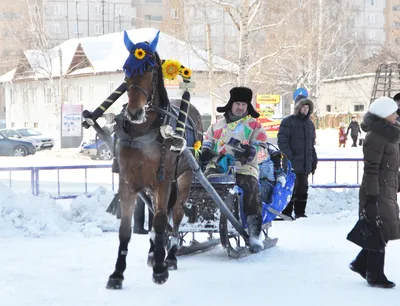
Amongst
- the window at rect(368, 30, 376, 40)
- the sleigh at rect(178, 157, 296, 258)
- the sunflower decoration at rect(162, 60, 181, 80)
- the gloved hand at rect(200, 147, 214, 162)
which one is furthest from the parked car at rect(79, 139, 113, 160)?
the window at rect(368, 30, 376, 40)

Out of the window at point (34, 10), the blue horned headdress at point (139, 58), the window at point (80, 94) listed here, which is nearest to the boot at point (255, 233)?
the blue horned headdress at point (139, 58)

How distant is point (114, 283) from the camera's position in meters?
7.04

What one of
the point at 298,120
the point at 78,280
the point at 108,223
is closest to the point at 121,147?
the point at 78,280

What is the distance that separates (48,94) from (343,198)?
151 ft

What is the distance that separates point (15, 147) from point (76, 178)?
16.9m

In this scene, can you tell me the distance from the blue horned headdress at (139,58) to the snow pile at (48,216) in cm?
421

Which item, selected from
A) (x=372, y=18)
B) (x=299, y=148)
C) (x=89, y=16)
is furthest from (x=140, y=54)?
(x=372, y=18)

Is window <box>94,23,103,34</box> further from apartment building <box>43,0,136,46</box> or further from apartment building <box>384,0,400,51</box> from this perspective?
apartment building <box>384,0,400,51</box>

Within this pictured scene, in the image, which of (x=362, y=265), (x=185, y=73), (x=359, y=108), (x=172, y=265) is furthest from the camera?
(x=359, y=108)

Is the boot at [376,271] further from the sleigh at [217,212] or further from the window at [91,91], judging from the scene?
the window at [91,91]

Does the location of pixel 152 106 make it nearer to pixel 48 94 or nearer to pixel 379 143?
pixel 379 143

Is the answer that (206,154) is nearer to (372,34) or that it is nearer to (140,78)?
(140,78)

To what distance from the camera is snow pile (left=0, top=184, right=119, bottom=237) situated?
34.9 ft

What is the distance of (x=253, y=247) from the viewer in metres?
8.51
